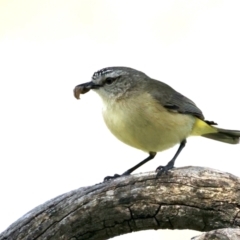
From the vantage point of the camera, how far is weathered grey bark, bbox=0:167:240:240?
10.1 ft

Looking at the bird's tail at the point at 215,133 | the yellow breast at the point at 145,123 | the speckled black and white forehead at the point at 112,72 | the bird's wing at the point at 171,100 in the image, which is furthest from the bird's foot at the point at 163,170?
the speckled black and white forehead at the point at 112,72

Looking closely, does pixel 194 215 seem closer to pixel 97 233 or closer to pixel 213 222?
pixel 213 222

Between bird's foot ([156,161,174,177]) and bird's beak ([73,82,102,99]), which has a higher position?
bird's beak ([73,82,102,99])

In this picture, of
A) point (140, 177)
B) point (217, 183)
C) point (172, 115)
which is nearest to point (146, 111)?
point (172, 115)

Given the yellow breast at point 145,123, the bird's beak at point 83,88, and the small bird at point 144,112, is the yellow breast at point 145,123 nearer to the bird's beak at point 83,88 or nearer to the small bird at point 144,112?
the small bird at point 144,112

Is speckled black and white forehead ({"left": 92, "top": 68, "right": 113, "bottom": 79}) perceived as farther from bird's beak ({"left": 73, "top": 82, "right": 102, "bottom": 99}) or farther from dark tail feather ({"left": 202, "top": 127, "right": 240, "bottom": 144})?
dark tail feather ({"left": 202, "top": 127, "right": 240, "bottom": 144})

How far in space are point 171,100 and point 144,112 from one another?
0.27 meters

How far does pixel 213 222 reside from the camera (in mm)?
3055

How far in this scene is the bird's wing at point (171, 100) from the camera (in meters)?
3.86

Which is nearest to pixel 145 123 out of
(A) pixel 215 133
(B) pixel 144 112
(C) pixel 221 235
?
A: (B) pixel 144 112

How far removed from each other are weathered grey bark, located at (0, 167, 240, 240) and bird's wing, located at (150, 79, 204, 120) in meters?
0.67

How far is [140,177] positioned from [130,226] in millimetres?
264

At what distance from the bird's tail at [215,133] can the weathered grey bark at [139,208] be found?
0.84 metres

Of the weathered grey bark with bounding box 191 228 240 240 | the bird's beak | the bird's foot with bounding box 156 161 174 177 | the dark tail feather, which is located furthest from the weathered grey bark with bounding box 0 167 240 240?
the dark tail feather
